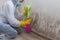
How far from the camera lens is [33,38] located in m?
1.00

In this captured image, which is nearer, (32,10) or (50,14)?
(50,14)

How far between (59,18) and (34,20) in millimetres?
279

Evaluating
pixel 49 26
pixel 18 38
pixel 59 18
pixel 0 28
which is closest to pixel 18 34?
pixel 18 38

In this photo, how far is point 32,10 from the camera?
46.1 inches

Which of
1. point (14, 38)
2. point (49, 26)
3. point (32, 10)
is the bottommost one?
point (14, 38)

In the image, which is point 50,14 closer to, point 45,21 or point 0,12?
point 45,21

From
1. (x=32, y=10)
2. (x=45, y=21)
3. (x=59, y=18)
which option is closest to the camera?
(x=59, y=18)

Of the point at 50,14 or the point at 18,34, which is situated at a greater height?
the point at 50,14

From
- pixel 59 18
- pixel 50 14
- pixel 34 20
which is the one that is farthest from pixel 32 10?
pixel 59 18

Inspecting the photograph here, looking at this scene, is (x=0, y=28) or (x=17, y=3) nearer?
(x=0, y=28)

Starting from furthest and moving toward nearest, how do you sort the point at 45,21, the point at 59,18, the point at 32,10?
the point at 32,10 < the point at 45,21 < the point at 59,18

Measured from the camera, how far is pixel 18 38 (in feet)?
3.30

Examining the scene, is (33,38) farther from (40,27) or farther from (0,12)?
(0,12)

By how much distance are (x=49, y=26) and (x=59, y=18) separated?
119mm
